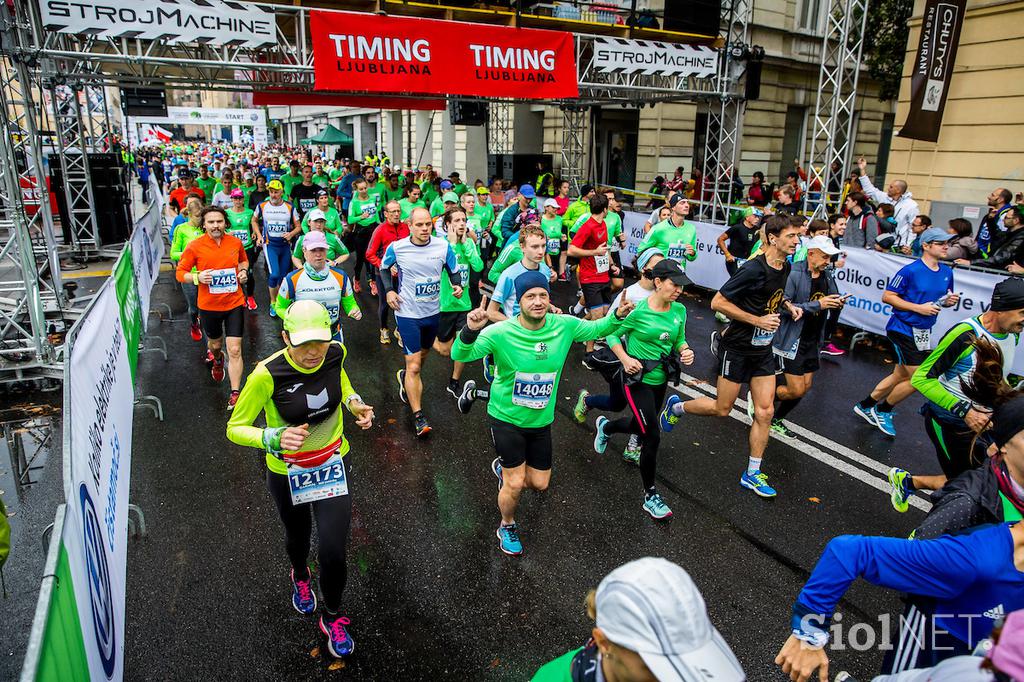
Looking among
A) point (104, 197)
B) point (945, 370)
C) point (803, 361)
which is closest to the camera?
point (945, 370)

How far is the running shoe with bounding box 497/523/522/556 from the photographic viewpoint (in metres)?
4.52

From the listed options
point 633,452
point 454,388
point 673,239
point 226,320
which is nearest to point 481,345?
point 633,452

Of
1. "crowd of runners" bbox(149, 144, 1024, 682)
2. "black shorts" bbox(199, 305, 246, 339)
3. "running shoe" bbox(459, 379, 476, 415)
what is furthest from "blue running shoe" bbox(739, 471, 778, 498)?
"black shorts" bbox(199, 305, 246, 339)

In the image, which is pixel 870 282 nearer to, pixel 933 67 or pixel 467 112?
pixel 933 67

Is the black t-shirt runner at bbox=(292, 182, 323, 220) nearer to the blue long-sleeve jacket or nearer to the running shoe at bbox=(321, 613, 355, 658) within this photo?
the running shoe at bbox=(321, 613, 355, 658)

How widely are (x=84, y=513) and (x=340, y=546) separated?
116 cm

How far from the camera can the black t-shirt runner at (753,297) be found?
5246 millimetres

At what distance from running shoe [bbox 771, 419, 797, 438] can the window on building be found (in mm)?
22122

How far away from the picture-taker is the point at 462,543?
15.3 ft

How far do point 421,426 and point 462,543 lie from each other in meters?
1.93

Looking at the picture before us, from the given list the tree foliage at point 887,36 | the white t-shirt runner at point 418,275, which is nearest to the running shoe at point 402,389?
the white t-shirt runner at point 418,275

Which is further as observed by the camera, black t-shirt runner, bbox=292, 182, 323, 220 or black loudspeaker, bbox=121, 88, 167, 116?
black loudspeaker, bbox=121, 88, 167, 116

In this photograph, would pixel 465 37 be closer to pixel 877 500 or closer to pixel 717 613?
pixel 877 500

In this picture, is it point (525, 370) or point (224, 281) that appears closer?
point (525, 370)
